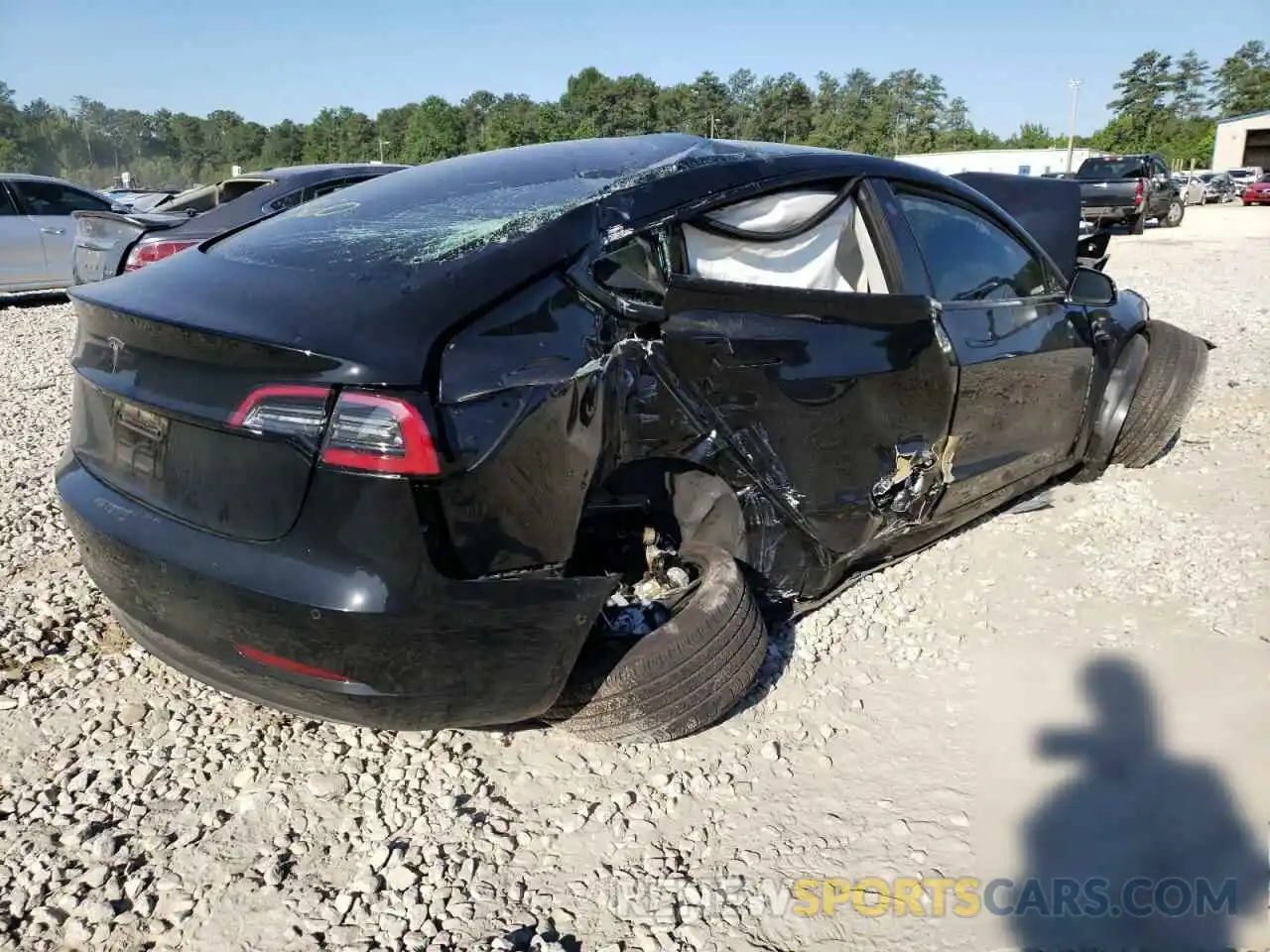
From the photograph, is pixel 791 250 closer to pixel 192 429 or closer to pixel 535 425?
pixel 535 425


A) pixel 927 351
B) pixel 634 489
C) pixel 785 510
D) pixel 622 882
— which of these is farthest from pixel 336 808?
pixel 927 351

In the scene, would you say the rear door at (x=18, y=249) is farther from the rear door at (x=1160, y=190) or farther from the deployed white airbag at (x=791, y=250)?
A: the rear door at (x=1160, y=190)

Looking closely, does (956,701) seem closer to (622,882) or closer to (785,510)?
(785,510)

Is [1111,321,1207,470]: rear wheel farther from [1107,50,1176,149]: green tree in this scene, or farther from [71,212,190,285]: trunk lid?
[1107,50,1176,149]: green tree

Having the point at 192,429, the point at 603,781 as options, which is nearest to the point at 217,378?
the point at 192,429

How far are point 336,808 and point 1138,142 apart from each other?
250ft

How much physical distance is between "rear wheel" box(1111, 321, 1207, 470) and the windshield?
1951 cm

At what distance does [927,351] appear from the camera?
311 centimetres

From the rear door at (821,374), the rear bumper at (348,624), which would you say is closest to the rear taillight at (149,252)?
the rear bumper at (348,624)

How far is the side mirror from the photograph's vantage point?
408 cm

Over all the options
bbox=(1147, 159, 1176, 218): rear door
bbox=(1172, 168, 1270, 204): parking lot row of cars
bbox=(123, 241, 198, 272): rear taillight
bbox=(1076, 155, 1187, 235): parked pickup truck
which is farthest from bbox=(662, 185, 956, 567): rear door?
bbox=(1172, 168, 1270, 204): parking lot row of cars

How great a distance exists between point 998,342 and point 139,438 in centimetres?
285

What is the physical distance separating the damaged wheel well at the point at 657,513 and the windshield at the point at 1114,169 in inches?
883

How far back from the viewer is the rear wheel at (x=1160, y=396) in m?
4.47
